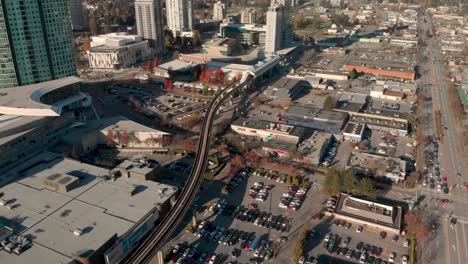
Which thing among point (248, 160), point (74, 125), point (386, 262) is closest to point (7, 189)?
point (74, 125)

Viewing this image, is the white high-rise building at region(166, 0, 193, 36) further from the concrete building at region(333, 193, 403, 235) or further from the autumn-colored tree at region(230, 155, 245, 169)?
the concrete building at region(333, 193, 403, 235)

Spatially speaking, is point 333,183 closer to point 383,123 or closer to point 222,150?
point 222,150

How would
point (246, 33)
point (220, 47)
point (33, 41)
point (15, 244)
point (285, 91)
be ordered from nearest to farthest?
point (15, 244)
point (33, 41)
point (285, 91)
point (220, 47)
point (246, 33)

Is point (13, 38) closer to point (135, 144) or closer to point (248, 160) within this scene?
point (135, 144)

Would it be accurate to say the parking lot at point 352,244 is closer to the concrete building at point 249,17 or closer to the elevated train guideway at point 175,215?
the elevated train guideway at point 175,215

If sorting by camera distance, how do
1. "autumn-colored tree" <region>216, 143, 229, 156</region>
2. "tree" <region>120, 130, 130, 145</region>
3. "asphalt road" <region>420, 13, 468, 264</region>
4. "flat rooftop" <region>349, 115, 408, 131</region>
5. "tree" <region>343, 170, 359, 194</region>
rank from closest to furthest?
"asphalt road" <region>420, 13, 468, 264</region> → "tree" <region>343, 170, 359, 194</region> → "autumn-colored tree" <region>216, 143, 229, 156</region> → "tree" <region>120, 130, 130, 145</region> → "flat rooftop" <region>349, 115, 408, 131</region>

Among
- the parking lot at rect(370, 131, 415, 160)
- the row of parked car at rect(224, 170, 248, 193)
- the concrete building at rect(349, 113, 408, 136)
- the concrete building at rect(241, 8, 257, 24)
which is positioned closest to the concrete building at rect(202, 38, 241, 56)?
the concrete building at rect(241, 8, 257, 24)

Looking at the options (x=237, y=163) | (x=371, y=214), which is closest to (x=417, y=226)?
(x=371, y=214)
